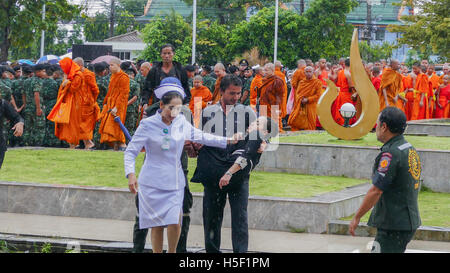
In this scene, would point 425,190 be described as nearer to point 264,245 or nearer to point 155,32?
point 264,245

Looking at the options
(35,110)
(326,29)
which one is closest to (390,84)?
(35,110)

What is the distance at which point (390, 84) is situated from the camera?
19.0 metres

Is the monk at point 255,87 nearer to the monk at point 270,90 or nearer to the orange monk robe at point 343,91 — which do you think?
the monk at point 270,90

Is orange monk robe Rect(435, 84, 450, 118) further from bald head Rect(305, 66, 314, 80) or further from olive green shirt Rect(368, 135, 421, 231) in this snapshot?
olive green shirt Rect(368, 135, 421, 231)

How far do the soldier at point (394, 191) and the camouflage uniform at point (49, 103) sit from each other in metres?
12.0

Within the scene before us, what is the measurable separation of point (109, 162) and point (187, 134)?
638 centimetres

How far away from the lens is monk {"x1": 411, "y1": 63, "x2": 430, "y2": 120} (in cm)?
2306

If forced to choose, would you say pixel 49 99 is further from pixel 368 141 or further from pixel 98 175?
pixel 368 141

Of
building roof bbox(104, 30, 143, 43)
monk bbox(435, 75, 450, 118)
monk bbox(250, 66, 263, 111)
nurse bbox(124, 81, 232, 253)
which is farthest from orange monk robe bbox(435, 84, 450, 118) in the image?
building roof bbox(104, 30, 143, 43)

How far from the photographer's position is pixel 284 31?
47406 millimetres

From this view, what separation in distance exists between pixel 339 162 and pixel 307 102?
6302mm

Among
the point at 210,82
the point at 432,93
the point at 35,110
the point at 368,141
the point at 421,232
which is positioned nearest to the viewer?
the point at 421,232

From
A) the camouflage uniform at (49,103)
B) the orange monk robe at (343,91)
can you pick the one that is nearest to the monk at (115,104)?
the camouflage uniform at (49,103)
